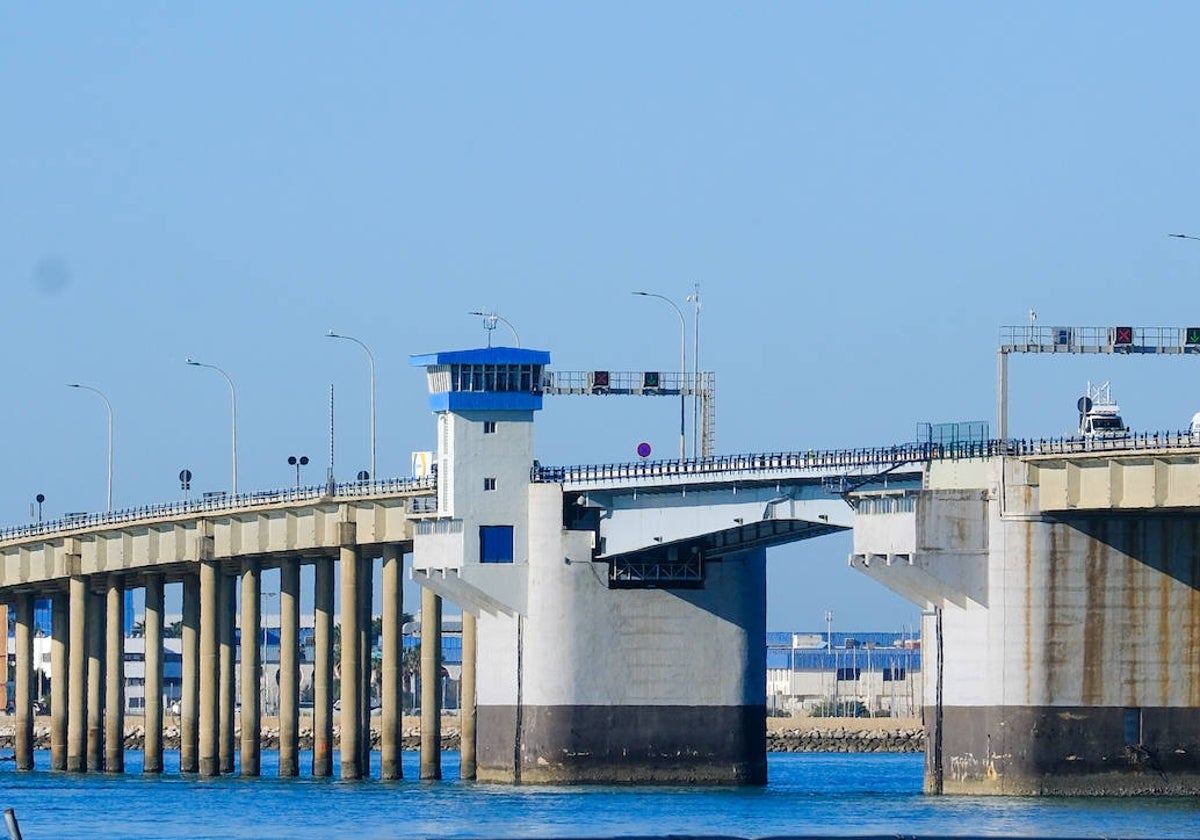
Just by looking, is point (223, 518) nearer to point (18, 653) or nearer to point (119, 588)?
point (119, 588)

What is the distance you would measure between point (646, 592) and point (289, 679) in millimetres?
26672

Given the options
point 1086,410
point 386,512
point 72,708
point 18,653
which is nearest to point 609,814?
point 1086,410

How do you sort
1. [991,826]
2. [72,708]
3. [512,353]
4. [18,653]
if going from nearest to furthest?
[991,826]
[512,353]
[72,708]
[18,653]

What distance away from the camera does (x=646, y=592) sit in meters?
124

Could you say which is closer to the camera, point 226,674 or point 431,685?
point 431,685

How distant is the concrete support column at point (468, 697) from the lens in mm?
132750

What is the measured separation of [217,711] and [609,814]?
4704 centimetres

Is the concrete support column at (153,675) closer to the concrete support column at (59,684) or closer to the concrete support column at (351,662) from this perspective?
the concrete support column at (59,684)

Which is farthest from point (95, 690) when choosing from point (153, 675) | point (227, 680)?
point (227, 680)

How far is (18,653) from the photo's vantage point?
179125 millimetres

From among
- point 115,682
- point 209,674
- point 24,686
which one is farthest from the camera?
point 24,686

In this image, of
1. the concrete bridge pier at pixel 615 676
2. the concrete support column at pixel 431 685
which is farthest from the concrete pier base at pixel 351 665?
the concrete bridge pier at pixel 615 676

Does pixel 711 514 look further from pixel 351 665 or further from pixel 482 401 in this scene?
pixel 351 665

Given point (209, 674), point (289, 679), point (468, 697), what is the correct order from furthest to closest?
1. point (209, 674)
2. point (289, 679)
3. point (468, 697)
